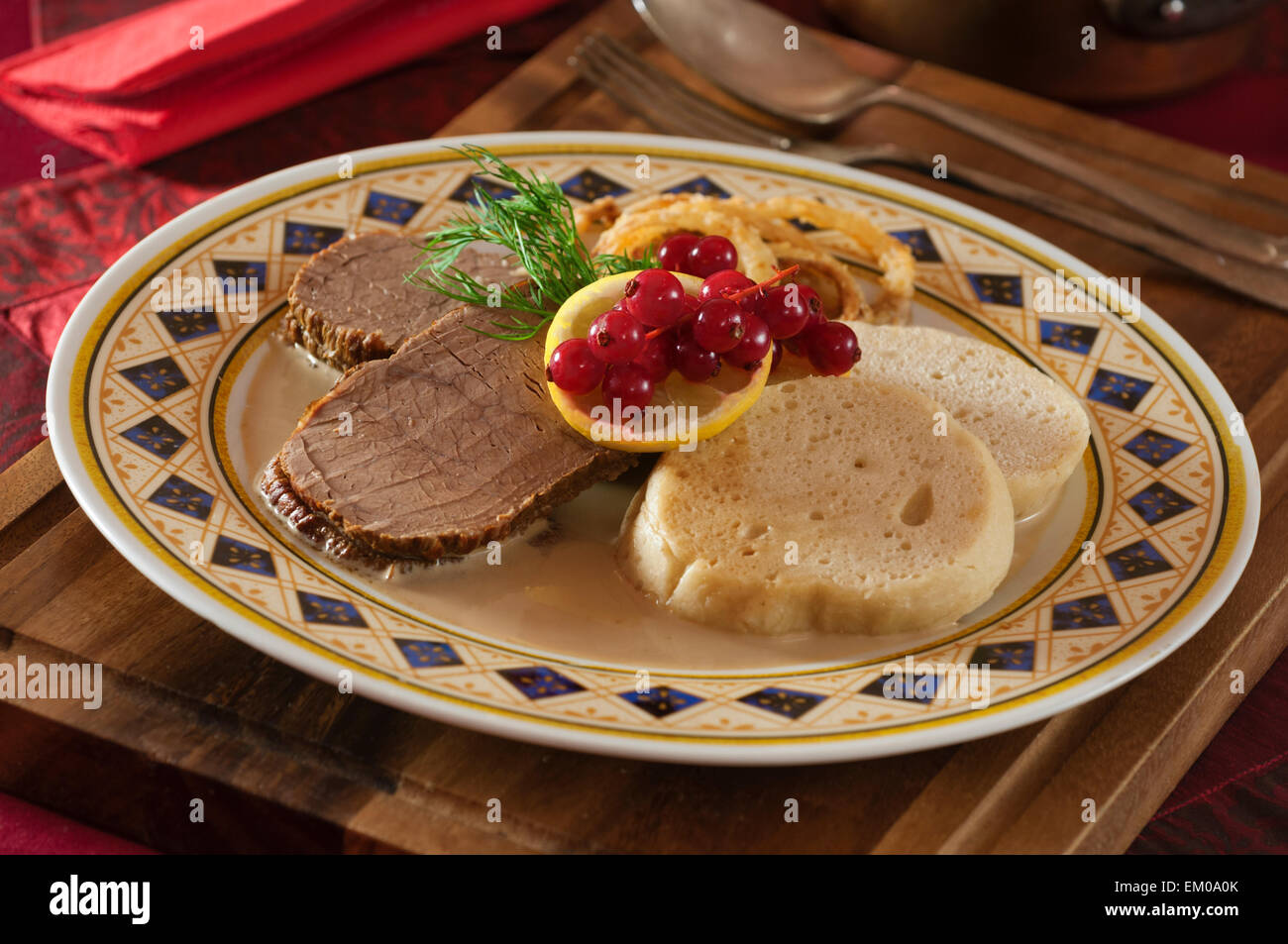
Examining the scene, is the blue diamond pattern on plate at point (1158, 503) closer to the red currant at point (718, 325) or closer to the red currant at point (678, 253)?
the red currant at point (718, 325)

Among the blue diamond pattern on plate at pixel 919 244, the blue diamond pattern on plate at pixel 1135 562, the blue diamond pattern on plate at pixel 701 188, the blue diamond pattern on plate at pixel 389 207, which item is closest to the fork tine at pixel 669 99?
the blue diamond pattern on plate at pixel 701 188

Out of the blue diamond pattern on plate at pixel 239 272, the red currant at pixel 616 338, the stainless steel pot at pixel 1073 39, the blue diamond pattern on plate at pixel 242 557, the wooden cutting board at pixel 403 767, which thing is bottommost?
the wooden cutting board at pixel 403 767

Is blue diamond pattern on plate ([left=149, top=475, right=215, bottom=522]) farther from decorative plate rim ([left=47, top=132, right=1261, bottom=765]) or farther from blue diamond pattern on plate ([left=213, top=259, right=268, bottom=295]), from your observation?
blue diamond pattern on plate ([left=213, top=259, right=268, bottom=295])

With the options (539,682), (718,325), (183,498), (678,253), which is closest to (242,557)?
(183,498)

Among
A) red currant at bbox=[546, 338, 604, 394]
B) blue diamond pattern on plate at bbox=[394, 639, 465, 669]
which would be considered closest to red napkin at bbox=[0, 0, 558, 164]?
red currant at bbox=[546, 338, 604, 394]

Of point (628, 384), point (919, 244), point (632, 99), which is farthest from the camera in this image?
point (632, 99)

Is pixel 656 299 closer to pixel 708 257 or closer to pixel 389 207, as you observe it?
pixel 708 257
